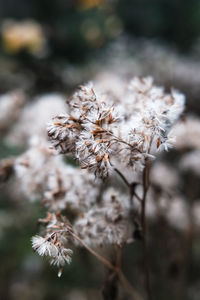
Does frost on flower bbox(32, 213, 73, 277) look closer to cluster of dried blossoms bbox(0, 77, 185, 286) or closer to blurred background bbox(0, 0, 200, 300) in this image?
cluster of dried blossoms bbox(0, 77, 185, 286)

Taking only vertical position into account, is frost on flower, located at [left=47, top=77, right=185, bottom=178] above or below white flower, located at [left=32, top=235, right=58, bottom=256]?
above

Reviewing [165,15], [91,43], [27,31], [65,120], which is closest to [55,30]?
[91,43]

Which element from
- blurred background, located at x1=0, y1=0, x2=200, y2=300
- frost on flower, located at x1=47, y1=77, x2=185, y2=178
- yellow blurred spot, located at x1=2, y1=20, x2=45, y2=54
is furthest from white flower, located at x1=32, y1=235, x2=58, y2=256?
yellow blurred spot, located at x1=2, y1=20, x2=45, y2=54

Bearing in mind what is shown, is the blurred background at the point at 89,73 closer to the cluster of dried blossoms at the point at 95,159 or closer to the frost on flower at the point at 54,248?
the cluster of dried blossoms at the point at 95,159

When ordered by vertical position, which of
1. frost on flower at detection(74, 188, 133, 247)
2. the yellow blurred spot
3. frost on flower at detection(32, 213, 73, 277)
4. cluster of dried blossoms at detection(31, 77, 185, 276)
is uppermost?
the yellow blurred spot

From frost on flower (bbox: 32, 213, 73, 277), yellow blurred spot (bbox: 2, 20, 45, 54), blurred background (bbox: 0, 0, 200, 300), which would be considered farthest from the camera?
yellow blurred spot (bbox: 2, 20, 45, 54)

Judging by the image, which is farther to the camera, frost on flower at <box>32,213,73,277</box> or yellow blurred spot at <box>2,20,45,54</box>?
yellow blurred spot at <box>2,20,45,54</box>

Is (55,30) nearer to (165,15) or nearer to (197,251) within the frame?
(165,15)

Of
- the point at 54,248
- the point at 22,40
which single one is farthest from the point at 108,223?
the point at 22,40

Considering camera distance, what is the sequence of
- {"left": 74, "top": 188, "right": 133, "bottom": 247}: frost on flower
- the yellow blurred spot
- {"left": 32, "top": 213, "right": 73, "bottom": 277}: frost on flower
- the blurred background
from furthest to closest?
the yellow blurred spot → the blurred background → {"left": 74, "top": 188, "right": 133, "bottom": 247}: frost on flower → {"left": 32, "top": 213, "right": 73, "bottom": 277}: frost on flower
